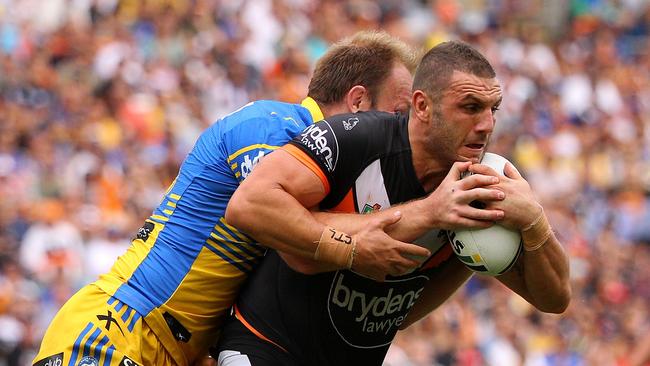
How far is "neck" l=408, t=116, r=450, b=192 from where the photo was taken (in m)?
5.24

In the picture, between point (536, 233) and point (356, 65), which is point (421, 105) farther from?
point (356, 65)

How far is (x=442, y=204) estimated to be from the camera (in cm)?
492

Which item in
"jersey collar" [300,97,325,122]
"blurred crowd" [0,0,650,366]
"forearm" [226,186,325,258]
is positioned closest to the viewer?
"forearm" [226,186,325,258]

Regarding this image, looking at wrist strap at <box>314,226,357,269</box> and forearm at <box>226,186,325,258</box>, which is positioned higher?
forearm at <box>226,186,325,258</box>

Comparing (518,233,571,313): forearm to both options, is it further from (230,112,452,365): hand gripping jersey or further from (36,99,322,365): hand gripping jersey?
(36,99,322,365): hand gripping jersey

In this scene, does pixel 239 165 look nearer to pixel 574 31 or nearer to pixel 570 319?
pixel 570 319

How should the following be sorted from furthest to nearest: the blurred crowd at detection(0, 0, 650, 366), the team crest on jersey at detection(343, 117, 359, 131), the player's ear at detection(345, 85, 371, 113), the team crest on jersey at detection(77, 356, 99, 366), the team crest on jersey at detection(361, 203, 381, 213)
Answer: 1. the blurred crowd at detection(0, 0, 650, 366)
2. the player's ear at detection(345, 85, 371, 113)
3. the team crest on jersey at detection(77, 356, 99, 366)
4. the team crest on jersey at detection(361, 203, 381, 213)
5. the team crest on jersey at detection(343, 117, 359, 131)

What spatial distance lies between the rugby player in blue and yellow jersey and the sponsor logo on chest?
1.44 feet

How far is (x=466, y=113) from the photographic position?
5082 millimetres

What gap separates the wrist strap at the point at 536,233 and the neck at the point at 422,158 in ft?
1.47

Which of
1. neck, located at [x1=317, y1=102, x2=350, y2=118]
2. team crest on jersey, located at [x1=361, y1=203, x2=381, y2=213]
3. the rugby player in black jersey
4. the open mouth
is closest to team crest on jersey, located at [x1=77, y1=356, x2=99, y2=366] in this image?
the rugby player in black jersey

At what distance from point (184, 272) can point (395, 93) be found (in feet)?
4.37

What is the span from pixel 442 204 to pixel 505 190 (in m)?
0.26

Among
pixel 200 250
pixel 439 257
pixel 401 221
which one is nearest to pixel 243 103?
pixel 200 250
